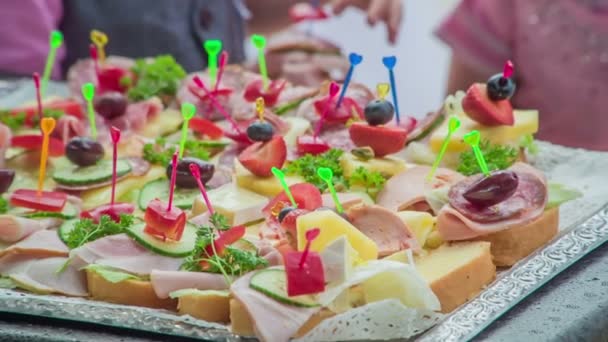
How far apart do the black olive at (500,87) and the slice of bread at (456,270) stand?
54cm

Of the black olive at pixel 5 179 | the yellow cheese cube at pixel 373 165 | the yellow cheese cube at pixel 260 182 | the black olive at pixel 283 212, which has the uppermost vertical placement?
the black olive at pixel 283 212

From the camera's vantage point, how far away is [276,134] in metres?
2.78

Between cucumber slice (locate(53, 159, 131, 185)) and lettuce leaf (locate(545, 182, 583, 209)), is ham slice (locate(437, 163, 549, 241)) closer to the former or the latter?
lettuce leaf (locate(545, 182, 583, 209))

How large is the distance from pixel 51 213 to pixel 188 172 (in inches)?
11.8

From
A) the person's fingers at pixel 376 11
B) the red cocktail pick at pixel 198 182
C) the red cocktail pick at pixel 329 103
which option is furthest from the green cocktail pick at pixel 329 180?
the person's fingers at pixel 376 11

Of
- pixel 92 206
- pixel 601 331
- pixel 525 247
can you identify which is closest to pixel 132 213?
pixel 92 206

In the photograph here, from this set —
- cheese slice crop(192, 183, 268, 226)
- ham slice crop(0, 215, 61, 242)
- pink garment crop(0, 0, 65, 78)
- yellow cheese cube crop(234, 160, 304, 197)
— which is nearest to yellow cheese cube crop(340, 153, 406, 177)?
yellow cheese cube crop(234, 160, 304, 197)

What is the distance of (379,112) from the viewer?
2.58 metres

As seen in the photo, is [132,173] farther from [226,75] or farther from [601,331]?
[601,331]

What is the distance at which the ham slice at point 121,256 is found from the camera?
7.08 ft

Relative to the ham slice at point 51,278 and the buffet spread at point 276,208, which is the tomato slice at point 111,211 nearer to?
the buffet spread at point 276,208

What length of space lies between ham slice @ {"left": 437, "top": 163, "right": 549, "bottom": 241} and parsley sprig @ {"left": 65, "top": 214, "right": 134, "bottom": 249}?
60 centimetres

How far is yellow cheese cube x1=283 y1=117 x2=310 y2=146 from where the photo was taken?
110 inches

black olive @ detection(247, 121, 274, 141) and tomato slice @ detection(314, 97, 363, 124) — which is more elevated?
black olive @ detection(247, 121, 274, 141)
